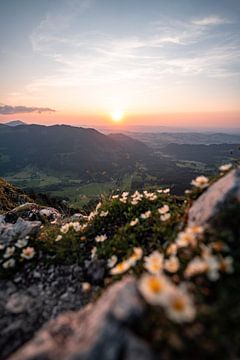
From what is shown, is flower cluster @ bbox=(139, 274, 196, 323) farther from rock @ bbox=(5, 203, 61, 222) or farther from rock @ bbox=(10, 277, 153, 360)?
rock @ bbox=(5, 203, 61, 222)

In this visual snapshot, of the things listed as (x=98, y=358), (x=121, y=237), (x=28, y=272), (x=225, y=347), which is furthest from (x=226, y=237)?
(x=28, y=272)

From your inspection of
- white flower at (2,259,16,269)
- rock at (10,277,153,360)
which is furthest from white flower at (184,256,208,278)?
white flower at (2,259,16,269)

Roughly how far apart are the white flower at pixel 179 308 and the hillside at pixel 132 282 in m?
0.01

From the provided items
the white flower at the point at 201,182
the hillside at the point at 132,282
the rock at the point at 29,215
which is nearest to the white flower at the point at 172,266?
the hillside at the point at 132,282

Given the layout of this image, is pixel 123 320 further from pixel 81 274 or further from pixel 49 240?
pixel 49 240

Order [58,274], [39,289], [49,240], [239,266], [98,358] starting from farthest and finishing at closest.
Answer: [49,240] < [58,274] < [39,289] < [239,266] < [98,358]

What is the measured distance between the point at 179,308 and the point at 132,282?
80cm

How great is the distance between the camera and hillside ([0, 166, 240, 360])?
9.00 ft

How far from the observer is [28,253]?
6.78 metres

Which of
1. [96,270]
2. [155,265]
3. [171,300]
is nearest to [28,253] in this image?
[96,270]

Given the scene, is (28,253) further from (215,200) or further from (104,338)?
(215,200)

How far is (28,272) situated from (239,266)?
4953 mm

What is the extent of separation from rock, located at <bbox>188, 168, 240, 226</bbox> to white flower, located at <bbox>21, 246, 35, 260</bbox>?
4.08 meters

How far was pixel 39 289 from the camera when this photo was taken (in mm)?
6016
